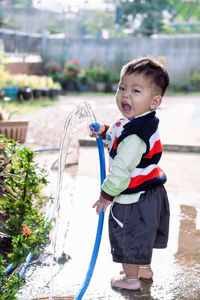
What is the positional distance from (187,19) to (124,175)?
26.9 metres

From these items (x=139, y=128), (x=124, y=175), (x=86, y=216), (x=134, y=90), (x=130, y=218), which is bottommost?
(x=86, y=216)

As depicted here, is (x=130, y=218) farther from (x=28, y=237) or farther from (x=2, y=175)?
(x=2, y=175)

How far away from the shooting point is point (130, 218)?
2.22 metres

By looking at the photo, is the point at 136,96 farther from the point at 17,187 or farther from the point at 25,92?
the point at 25,92

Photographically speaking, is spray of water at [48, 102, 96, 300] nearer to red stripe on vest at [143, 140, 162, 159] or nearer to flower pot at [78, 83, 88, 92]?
red stripe on vest at [143, 140, 162, 159]

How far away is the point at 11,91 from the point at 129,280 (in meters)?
9.93

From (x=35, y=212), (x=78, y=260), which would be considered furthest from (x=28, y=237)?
(x=78, y=260)

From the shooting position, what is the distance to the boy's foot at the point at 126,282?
2.29 meters

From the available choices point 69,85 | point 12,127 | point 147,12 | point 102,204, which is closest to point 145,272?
point 102,204

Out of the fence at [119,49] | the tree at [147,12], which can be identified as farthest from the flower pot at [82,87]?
the tree at [147,12]

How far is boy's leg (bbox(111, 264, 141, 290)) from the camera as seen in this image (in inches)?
90.2

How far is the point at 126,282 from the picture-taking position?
2301 millimetres

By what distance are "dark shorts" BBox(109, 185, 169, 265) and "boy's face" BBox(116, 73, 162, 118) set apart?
0.44 meters

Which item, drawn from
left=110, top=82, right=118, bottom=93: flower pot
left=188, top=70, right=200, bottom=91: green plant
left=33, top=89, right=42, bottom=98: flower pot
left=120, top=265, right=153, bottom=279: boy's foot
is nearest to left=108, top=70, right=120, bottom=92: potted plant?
left=110, top=82, right=118, bottom=93: flower pot
